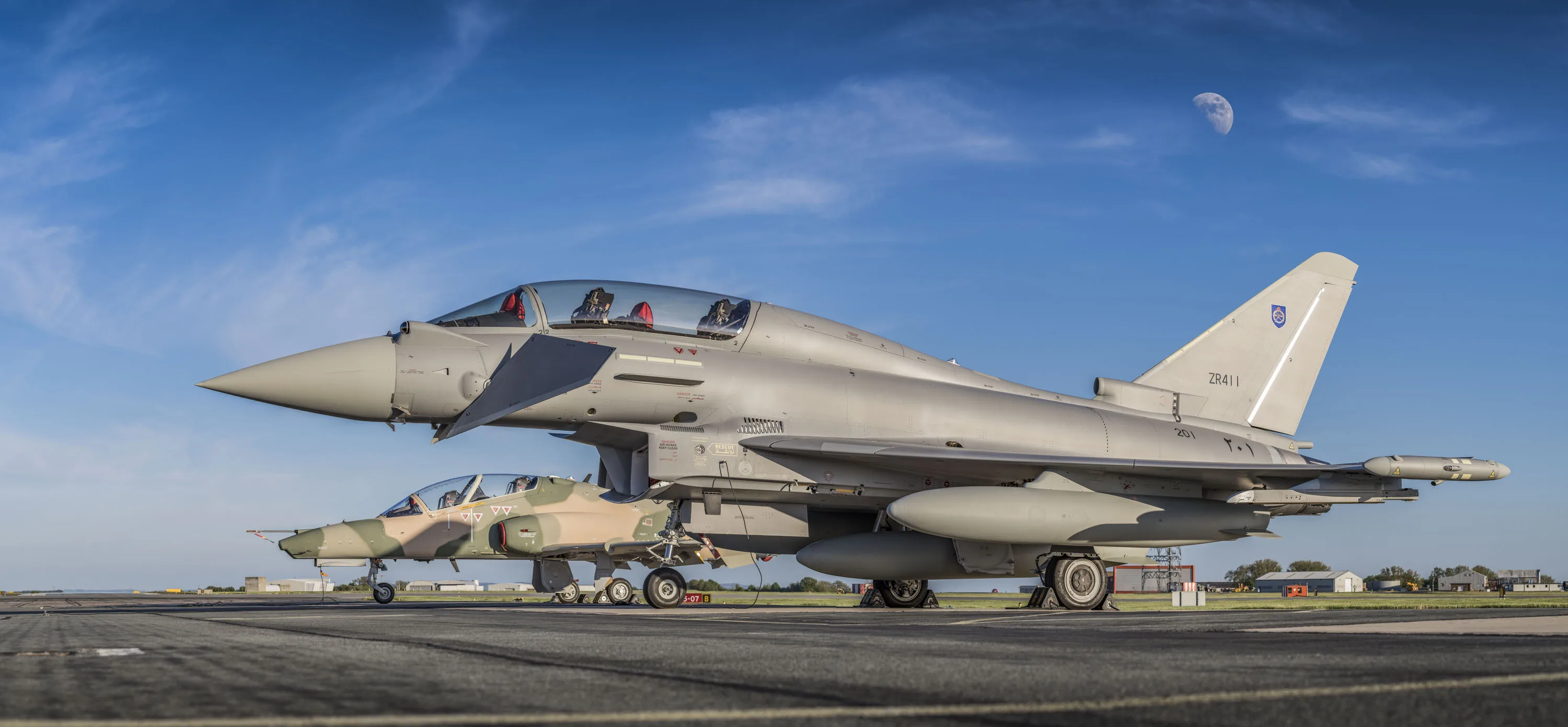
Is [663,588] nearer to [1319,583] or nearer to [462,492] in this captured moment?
[462,492]

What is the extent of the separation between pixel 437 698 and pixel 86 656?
302 centimetres

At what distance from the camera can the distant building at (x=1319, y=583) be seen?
200 ft

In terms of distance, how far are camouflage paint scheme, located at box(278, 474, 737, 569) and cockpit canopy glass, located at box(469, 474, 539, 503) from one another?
4 cm

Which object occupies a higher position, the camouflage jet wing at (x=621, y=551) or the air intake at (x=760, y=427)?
the air intake at (x=760, y=427)

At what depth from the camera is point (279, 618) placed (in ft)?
34.8

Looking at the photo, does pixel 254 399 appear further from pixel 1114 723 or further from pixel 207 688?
pixel 1114 723

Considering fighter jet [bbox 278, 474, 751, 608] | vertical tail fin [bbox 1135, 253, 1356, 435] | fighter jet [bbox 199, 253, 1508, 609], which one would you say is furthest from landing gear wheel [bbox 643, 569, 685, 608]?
vertical tail fin [bbox 1135, 253, 1356, 435]

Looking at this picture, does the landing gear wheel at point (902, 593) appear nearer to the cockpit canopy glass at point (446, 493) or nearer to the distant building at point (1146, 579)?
the cockpit canopy glass at point (446, 493)

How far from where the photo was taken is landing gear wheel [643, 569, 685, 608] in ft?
44.8

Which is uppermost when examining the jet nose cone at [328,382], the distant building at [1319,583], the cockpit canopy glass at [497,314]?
the cockpit canopy glass at [497,314]

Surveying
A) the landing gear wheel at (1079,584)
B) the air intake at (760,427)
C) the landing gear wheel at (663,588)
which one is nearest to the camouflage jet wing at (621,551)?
the landing gear wheel at (663,588)

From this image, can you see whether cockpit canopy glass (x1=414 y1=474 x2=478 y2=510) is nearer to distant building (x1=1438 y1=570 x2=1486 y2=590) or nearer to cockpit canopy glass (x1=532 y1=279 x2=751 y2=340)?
cockpit canopy glass (x1=532 y1=279 x2=751 y2=340)

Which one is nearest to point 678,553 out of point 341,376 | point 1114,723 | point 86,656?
point 341,376

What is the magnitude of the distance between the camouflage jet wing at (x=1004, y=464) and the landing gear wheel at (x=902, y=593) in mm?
2716
